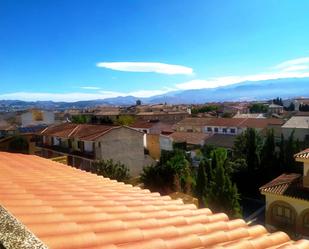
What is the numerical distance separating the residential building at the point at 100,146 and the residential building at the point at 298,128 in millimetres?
25397

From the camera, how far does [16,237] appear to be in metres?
2.24

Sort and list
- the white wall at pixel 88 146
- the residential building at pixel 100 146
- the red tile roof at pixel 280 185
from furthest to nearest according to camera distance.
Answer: the white wall at pixel 88 146
the residential building at pixel 100 146
the red tile roof at pixel 280 185

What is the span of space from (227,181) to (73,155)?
15.8 metres

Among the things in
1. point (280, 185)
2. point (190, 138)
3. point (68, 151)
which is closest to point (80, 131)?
point (68, 151)

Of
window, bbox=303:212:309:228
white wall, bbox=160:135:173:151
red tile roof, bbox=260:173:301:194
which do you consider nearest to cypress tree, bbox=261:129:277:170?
red tile roof, bbox=260:173:301:194

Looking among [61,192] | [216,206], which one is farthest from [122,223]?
[216,206]

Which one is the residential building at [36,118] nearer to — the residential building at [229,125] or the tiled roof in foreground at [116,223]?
the residential building at [229,125]

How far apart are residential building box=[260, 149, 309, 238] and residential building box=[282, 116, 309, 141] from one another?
27.1 meters

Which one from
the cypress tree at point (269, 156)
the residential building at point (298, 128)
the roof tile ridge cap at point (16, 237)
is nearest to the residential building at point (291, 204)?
the cypress tree at point (269, 156)

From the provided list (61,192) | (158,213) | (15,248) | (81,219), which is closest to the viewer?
(15,248)

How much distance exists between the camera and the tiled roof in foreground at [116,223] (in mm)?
3377

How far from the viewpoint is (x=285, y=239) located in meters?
4.62

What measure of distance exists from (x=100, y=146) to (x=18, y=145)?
13386 mm

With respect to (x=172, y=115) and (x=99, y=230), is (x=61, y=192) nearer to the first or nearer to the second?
(x=99, y=230)
